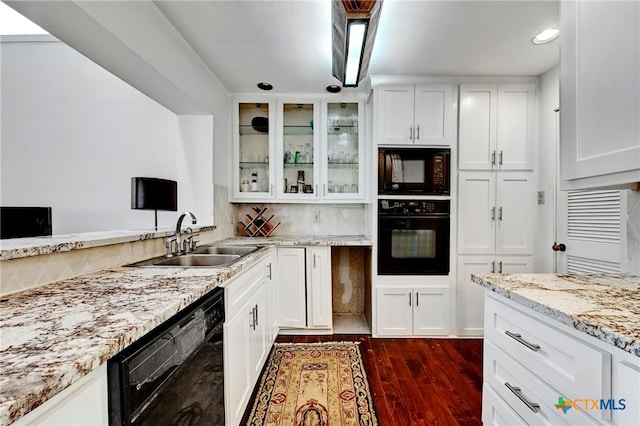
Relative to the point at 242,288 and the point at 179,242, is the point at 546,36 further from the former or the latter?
the point at 179,242

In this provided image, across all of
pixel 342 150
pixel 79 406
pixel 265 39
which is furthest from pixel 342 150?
pixel 79 406

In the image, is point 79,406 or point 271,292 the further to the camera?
point 271,292

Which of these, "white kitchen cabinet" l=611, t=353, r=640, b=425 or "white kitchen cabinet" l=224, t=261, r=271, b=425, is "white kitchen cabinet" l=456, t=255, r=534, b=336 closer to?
"white kitchen cabinet" l=224, t=261, r=271, b=425

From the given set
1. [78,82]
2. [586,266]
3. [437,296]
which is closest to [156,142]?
[78,82]

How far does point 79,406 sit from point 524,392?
137 centimetres

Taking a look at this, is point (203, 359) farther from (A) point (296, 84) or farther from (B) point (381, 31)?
(A) point (296, 84)

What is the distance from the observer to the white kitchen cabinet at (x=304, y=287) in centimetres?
269

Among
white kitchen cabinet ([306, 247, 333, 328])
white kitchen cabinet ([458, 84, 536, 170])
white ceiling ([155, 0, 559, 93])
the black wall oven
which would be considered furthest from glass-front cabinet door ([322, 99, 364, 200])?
white kitchen cabinet ([458, 84, 536, 170])

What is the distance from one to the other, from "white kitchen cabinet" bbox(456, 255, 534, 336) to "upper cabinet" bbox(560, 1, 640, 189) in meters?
1.52

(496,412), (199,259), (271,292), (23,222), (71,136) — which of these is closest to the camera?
(496,412)

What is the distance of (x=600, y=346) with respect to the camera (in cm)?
76

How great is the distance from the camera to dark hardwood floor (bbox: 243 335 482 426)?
5.47ft

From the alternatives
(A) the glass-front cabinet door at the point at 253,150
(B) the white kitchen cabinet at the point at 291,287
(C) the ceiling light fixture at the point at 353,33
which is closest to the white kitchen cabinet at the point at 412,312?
(B) the white kitchen cabinet at the point at 291,287

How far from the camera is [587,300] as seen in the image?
96 cm
